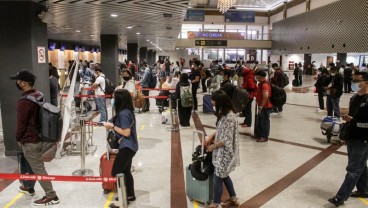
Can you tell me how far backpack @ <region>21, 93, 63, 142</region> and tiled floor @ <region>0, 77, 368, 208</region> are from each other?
899 millimetres

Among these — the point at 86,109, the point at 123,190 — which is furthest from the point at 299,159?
the point at 86,109

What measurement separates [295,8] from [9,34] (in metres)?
28.5

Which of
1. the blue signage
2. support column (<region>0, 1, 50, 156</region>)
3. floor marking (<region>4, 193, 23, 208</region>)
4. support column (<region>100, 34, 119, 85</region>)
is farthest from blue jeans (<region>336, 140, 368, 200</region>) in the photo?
the blue signage

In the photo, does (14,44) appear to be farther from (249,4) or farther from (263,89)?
(249,4)

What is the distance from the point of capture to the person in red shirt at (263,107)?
22.0ft

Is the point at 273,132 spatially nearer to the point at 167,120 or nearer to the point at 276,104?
the point at 276,104

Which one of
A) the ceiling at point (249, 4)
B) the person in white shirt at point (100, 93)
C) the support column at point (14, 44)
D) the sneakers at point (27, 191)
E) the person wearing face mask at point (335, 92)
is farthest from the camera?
the ceiling at point (249, 4)

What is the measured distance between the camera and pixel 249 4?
38312 mm

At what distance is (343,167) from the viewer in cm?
555

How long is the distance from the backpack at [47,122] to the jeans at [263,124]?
175 inches

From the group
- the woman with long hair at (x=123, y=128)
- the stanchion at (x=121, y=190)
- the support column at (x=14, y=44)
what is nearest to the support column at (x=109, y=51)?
the support column at (x=14, y=44)

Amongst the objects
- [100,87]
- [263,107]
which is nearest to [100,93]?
[100,87]

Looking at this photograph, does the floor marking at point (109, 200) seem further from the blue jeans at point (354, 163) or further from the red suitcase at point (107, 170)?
the blue jeans at point (354, 163)

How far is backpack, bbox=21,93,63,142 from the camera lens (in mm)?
3779
